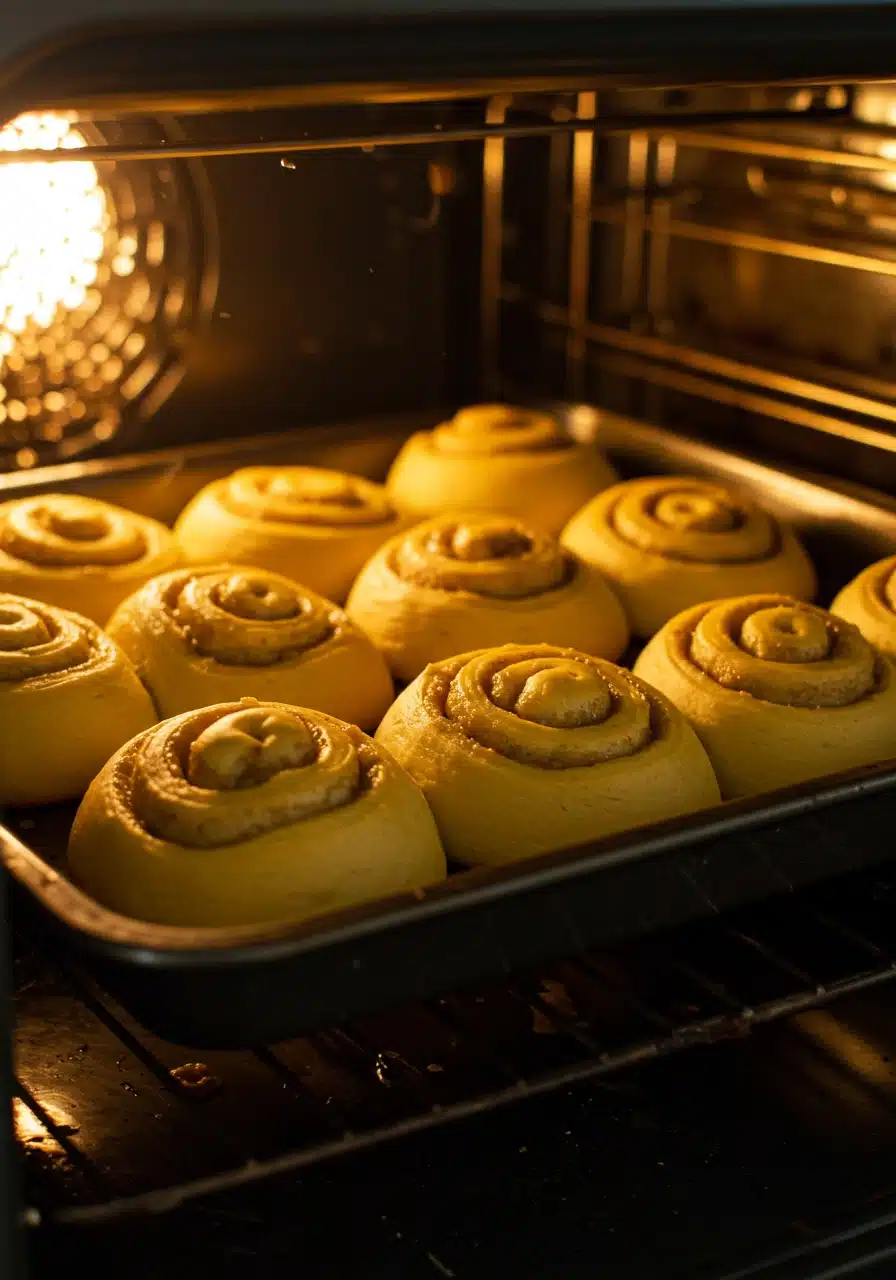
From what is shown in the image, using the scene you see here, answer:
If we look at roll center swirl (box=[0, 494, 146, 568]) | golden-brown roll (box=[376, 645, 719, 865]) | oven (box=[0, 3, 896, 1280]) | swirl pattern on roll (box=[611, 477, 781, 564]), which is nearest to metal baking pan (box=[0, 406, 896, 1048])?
oven (box=[0, 3, 896, 1280])

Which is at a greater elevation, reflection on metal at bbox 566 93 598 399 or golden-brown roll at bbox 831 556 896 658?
reflection on metal at bbox 566 93 598 399

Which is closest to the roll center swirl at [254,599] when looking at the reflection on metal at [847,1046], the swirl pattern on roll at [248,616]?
the swirl pattern on roll at [248,616]

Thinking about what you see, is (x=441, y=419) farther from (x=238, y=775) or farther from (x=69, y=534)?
(x=238, y=775)

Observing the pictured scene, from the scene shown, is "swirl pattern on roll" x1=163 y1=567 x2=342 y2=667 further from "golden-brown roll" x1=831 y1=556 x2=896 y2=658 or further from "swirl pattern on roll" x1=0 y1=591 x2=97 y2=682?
"golden-brown roll" x1=831 y1=556 x2=896 y2=658

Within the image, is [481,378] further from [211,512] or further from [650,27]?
[650,27]

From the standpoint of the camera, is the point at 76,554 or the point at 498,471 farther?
the point at 498,471

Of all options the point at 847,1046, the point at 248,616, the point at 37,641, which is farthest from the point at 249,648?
the point at 847,1046
